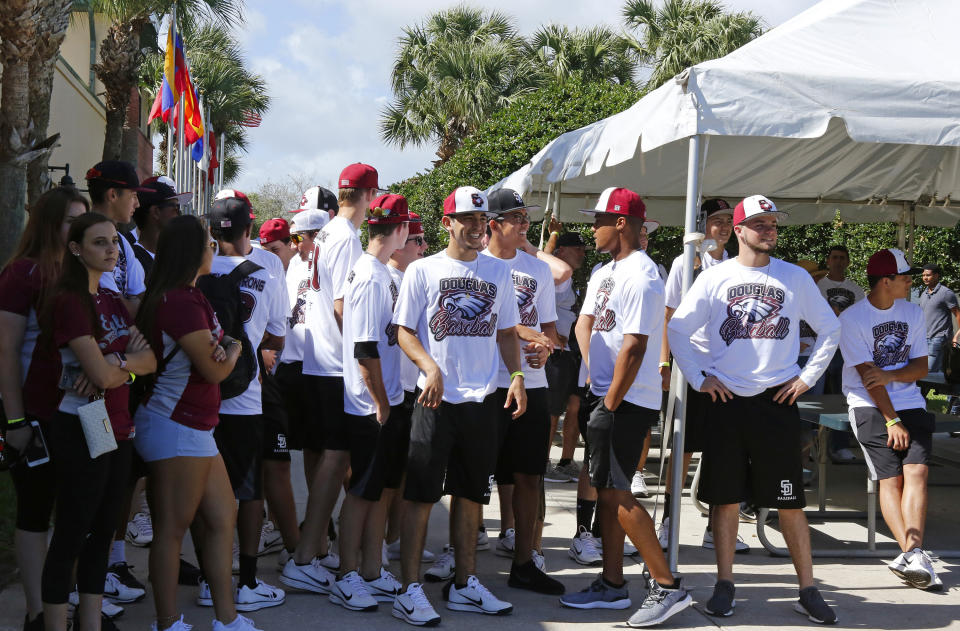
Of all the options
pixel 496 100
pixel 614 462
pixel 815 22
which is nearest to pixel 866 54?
pixel 815 22

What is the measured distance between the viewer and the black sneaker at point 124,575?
4840 mm

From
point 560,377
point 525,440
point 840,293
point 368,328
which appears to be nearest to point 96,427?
point 368,328

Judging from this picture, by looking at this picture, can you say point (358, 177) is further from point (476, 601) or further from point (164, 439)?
point (476, 601)

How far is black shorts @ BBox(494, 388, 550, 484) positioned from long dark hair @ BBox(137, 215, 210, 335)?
1834 millimetres

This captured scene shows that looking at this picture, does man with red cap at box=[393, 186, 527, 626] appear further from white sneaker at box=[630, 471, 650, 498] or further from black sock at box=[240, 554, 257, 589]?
white sneaker at box=[630, 471, 650, 498]

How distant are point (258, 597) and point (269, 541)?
44.6 inches

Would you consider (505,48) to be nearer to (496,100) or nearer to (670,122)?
(496,100)

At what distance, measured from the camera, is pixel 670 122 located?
5.20 m

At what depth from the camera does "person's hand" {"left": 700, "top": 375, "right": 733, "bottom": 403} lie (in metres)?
4.79

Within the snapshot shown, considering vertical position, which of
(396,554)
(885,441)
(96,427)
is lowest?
(396,554)

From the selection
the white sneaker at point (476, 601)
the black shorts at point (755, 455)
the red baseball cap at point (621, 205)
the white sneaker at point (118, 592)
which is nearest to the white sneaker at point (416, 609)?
the white sneaker at point (476, 601)

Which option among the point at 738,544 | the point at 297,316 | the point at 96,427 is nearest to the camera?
the point at 96,427

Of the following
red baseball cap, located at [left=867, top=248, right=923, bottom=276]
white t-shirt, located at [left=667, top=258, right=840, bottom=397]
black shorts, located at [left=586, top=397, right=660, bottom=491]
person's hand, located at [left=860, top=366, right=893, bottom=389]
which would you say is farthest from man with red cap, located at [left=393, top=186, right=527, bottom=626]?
red baseball cap, located at [left=867, top=248, right=923, bottom=276]

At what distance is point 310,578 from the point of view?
498cm
